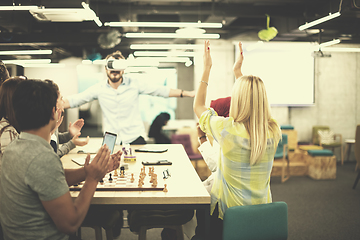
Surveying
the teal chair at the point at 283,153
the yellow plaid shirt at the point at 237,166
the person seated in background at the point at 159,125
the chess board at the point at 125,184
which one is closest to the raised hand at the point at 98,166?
the chess board at the point at 125,184

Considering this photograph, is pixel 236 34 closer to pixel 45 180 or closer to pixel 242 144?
pixel 242 144

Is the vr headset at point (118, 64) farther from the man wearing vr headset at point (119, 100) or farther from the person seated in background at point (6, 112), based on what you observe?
the man wearing vr headset at point (119, 100)

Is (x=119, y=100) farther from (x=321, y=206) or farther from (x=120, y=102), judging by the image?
(x=321, y=206)

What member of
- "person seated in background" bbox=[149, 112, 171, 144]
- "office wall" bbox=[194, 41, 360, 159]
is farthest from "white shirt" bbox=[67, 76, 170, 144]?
"office wall" bbox=[194, 41, 360, 159]

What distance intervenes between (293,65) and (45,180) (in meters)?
7.87

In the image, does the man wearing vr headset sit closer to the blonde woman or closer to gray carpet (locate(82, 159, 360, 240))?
gray carpet (locate(82, 159, 360, 240))

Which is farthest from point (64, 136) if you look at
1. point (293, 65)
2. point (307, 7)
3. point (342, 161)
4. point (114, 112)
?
point (342, 161)

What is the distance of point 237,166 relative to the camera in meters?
1.61

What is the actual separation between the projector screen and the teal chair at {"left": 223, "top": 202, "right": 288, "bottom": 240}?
650 centimetres

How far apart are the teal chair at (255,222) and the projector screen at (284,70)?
650cm

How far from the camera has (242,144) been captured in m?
1.58

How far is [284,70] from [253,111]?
22.4 ft

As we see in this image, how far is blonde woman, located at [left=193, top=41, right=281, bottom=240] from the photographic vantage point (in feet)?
5.19

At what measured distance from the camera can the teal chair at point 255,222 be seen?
152 cm
